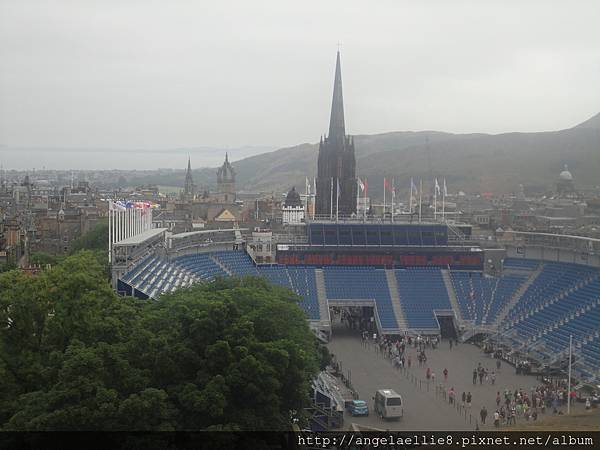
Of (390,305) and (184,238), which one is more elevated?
(184,238)

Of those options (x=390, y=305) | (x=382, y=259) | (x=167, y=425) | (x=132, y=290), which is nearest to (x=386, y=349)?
(x=390, y=305)

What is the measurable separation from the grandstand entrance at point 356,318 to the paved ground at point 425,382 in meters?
1.74

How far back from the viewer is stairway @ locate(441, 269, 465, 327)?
4939cm

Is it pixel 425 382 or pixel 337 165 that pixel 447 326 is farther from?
pixel 337 165

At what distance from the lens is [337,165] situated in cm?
8919

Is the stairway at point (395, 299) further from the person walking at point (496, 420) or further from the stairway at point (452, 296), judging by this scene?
the person walking at point (496, 420)

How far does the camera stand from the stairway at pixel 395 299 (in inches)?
1915

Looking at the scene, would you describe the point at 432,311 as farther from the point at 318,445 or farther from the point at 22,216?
Result: the point at 22,216

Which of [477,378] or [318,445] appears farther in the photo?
[477,378]

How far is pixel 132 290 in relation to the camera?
3281cm

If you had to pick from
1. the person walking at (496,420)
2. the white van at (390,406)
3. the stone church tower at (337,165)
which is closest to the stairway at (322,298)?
the white van at (390,406)

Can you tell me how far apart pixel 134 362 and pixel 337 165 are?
7003 cm

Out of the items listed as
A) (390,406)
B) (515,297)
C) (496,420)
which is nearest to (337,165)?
(515,297)

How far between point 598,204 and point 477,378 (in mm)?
89198
